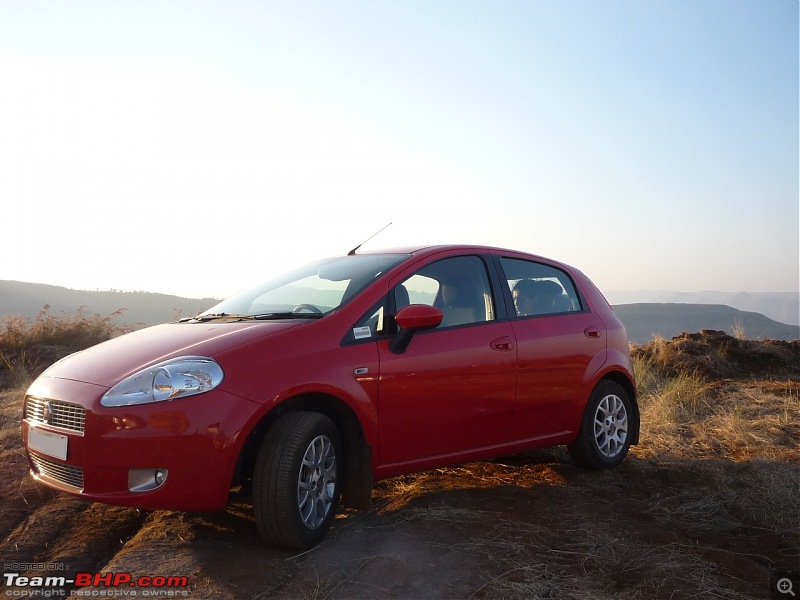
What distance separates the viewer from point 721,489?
17.6ft

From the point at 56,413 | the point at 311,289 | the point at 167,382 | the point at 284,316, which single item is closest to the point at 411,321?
the point at 284,316

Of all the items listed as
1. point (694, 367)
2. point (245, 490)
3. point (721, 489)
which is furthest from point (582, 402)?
point (694, 367)

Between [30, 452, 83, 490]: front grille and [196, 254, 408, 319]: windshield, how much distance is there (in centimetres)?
137

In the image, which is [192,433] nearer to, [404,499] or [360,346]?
[360,346]

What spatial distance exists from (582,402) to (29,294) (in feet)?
159

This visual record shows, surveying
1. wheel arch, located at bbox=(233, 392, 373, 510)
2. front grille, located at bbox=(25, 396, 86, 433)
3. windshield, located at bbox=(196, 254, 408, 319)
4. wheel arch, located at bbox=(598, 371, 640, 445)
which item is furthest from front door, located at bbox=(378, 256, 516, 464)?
front grille, located at bbox=(25, 396, 86, 433)

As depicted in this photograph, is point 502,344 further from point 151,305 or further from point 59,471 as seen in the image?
point 151,305

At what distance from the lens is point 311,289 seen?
5.03 meters

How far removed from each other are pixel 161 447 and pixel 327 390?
92 cm

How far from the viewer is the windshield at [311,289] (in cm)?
470

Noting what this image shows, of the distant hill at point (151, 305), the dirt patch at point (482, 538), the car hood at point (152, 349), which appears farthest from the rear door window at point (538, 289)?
the distant hill at point (151, 305)

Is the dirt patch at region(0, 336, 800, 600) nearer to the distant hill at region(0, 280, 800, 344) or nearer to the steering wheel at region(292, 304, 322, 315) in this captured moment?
the steering wheel at region(292, 304, 322, 315)

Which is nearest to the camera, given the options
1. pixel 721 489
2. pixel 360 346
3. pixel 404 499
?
pixel 360 346

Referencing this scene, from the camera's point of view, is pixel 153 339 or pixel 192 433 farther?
pixel 153 339
